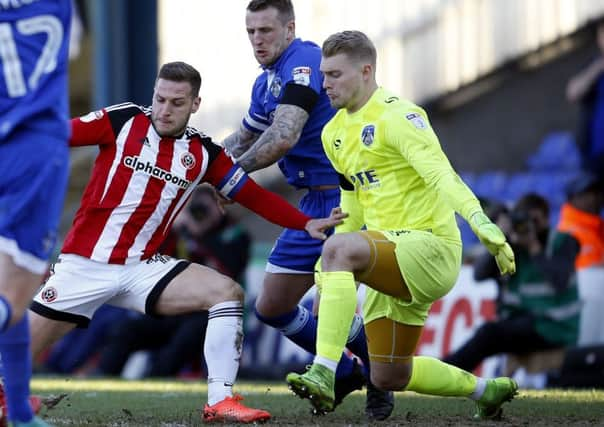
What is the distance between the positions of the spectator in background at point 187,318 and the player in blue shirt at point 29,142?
6972 mm

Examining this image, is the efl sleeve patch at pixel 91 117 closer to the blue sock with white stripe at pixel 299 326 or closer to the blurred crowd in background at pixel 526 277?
the blue sock with white stripe at pixel 299 326

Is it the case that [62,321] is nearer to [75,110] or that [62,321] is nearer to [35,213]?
[35,213]

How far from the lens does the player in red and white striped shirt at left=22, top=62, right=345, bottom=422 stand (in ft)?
21.1

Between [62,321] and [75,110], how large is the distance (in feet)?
66.4

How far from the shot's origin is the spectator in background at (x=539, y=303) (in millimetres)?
9875

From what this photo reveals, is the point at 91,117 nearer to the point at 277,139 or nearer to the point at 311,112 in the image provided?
the point at 277,139

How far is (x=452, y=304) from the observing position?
1151 cm

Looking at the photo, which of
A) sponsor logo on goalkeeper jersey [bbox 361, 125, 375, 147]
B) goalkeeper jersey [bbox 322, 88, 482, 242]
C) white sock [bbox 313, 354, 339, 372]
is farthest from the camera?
sponsor logo on goalkeeper jersey [bbox 361, 125, 375, 147]

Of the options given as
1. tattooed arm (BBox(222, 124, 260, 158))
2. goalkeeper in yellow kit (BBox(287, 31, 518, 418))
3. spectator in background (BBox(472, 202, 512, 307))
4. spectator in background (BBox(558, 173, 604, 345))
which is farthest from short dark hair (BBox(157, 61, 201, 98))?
spectator in background (BBox(558, 173, 604, 345))

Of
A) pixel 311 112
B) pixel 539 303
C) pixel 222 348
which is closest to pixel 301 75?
pixel 311 112

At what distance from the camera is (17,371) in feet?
17.1

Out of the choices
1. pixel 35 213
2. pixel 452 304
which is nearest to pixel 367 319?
pixel 35 213

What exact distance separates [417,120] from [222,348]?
151cm

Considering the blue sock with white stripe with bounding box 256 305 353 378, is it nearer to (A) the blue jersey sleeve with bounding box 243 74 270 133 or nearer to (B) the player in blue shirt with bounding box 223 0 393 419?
(B) the player in blue shirt with bounding box 223 0 393 419
